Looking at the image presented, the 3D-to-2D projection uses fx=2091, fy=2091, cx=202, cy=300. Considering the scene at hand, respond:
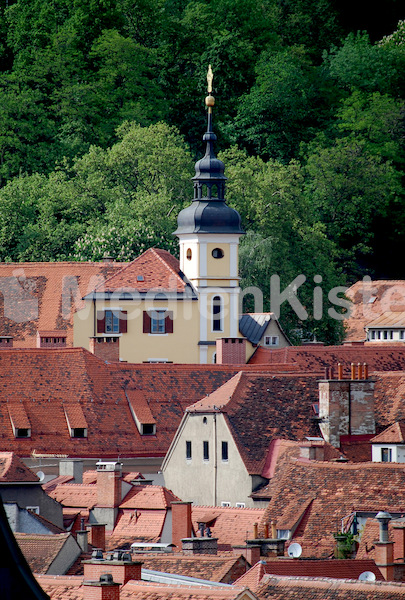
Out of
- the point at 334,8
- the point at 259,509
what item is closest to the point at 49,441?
the point at 259,509

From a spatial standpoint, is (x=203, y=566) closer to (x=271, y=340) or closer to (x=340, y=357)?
(x=340, y=357)

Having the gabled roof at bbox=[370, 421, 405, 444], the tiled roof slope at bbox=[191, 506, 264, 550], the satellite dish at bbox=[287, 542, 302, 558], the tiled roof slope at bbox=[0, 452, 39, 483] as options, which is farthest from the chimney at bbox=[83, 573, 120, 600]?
the gabled roof at bbox=[370, 421, 405, 444]

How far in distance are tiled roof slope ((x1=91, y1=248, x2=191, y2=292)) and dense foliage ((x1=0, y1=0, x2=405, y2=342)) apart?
5760 millimetres

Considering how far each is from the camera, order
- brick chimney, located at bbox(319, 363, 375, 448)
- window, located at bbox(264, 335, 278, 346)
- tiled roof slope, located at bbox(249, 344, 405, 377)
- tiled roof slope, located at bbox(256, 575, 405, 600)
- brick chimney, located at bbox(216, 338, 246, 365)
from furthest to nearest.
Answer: window, located at bbox(264, 335, 278, 346) → brick chimney, located at bbox(216, 338, 246, 365) → tiled roof slope, located at bbox(249, 344, 405, 377) → brick chimney, located at bbox(319, 363, 375, 448) → tiled roof slope, located at bbox(256, 575, 405, 600)

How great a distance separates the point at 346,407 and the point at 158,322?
2353 cm

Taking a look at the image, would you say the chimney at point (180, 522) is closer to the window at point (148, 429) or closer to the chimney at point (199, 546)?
the chimney at point (199, 546)

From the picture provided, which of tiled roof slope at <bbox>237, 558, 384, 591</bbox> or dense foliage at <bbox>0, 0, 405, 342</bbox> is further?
dense foliage at <bbox>0, 0, 405, 342</bbox>

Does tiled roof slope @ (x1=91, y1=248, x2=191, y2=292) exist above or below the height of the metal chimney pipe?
above

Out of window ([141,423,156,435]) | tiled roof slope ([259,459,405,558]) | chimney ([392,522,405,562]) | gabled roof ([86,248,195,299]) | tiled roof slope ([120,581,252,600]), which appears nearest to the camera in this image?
tiled roof slope ([120,581,252,600])

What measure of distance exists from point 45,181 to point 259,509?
52053 millimetres

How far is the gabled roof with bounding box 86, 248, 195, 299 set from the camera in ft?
258

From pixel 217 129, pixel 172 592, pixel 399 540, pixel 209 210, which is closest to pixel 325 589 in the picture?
pixel 172 592

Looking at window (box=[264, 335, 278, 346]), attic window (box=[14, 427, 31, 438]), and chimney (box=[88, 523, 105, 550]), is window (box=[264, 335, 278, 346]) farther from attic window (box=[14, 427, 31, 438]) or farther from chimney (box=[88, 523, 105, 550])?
chimney (box=[88, 523, 105, 550])

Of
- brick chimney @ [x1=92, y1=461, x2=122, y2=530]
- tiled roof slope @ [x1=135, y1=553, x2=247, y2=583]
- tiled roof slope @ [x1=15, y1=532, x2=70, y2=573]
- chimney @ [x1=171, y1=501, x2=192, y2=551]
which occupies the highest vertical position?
brick chimney @ [x1=92, y1=461, x2=122, y2=530]
